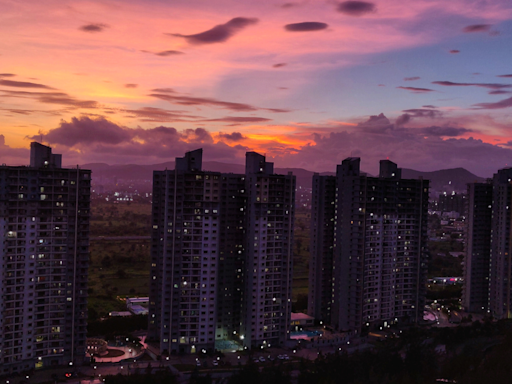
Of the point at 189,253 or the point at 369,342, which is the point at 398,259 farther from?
the point at 189,253

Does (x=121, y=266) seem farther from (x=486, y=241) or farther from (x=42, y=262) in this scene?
(x=486, y=241)

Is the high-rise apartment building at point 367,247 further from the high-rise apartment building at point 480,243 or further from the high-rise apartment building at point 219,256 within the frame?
the high-rise apartment building at point 480,243

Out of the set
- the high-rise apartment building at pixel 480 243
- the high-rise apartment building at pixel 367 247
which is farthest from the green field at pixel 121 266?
the high-rise apartment building at pixel 480 243

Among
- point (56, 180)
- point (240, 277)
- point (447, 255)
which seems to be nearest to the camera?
point (56, 180)

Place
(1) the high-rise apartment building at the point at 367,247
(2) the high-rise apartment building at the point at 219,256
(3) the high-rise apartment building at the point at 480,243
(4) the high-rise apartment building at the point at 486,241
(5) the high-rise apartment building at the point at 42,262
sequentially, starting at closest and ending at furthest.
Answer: (5) the high-rise apartment building at the point at 42,262 → (2) the high-rise apartment building at the point at 219,256 → (1) the high-rise apartment building at the point at 367,247 → (4) the high-rise apartment building at the point at 486,241 → (3) the high-rise apartment building at the point at 480,243

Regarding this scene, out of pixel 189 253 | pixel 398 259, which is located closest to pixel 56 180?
pixel 189 253

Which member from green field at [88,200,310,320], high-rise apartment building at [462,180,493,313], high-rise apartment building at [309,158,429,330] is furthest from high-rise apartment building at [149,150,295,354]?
high-rise apartment building at [462,180,493,313]

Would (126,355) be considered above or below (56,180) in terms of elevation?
below
